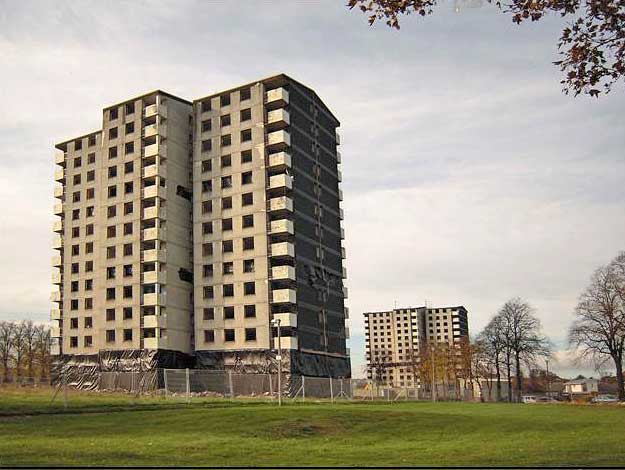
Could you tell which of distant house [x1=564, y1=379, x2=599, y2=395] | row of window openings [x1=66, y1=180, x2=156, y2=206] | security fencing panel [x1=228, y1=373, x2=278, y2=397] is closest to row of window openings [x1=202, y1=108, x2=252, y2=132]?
row of window openings [x1=66, y1=180, x2=156, y2=206]

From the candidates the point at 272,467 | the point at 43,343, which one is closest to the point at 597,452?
the point at 272,467

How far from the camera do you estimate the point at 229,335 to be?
81.5 m

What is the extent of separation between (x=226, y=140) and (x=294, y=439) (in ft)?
218

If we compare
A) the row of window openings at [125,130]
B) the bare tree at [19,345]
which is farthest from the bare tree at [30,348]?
the row of window openings at [125,130]

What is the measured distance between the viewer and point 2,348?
4279 inches

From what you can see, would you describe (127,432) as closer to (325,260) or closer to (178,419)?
(178,419)

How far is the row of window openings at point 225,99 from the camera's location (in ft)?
286

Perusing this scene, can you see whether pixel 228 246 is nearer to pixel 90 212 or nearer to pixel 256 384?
pixel 256 384

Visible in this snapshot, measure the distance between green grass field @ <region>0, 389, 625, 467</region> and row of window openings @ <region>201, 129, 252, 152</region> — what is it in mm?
51844

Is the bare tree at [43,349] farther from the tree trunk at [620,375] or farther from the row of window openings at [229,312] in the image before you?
the tree trunk at [620,375]


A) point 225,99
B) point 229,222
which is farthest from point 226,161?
point 225,99

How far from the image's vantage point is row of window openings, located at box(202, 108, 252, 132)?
8625 centimetres

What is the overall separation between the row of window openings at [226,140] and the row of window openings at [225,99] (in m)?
→ 4.35

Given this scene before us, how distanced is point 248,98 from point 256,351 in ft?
104
